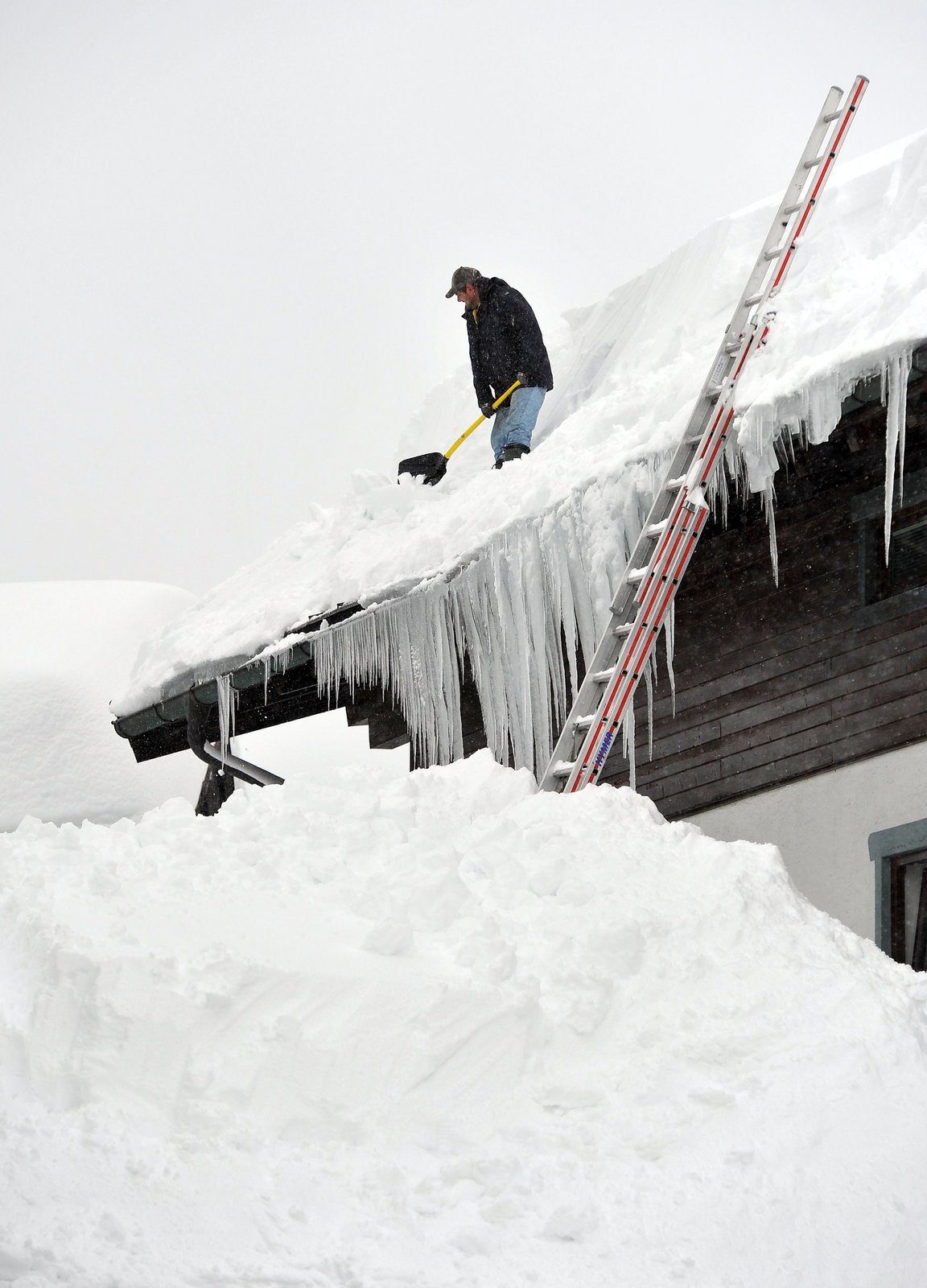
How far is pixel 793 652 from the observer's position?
607 centimetres

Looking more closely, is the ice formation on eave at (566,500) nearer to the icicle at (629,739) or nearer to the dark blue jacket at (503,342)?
the icicle at (629,739)

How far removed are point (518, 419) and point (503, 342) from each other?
1.82ft

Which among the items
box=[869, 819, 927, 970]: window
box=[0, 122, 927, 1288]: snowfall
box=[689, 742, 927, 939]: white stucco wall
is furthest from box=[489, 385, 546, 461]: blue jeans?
box=[869, 819, 927, 970]: window

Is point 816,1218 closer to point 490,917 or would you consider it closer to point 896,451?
point 490,917

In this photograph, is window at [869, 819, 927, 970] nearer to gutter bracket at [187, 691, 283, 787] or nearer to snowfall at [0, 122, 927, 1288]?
snowfall at [0, 122, 927, 1288]

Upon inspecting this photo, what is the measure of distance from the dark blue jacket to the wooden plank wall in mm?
1802

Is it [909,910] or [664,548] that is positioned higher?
[664,548]

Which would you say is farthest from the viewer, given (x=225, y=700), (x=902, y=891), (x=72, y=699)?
(x=72, y=699)

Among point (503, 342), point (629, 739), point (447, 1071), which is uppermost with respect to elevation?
point (503, 342)

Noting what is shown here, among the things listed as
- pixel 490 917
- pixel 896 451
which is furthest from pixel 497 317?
pixel 490 917

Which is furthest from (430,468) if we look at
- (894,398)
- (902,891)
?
(902,891)

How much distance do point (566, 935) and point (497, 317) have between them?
5277 mm

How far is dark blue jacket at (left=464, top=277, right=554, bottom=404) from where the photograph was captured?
7602 mm

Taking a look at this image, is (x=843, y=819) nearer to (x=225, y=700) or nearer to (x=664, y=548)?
(x=664, y=548)
